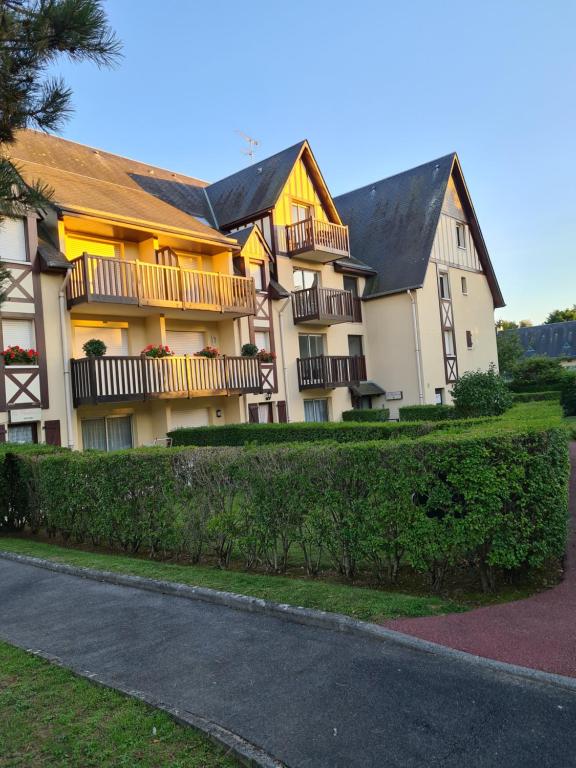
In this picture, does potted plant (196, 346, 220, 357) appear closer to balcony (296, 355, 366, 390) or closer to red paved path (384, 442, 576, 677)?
balcony (296, 355, 366, 390)

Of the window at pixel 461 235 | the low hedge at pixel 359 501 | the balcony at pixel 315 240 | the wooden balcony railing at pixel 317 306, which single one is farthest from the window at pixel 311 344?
the low hedge at pixel 359 501

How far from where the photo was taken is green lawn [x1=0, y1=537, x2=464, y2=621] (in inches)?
199

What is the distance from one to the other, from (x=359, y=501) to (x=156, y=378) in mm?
11815

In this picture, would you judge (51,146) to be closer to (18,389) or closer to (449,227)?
(18,389)

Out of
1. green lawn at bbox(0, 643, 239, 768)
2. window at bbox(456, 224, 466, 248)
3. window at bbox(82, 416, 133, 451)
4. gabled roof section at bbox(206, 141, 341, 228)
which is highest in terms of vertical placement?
gabled roof section at bbox(206, 141, 341, 228)

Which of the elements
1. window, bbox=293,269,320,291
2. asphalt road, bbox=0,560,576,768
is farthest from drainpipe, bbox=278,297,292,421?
asphalt road, bbox=0,560,576,768

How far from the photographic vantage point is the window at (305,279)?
947 inches

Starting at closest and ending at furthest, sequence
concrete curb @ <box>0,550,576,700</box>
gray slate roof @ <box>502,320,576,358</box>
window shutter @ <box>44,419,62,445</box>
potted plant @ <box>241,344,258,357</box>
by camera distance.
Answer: concrete curb @ <box>0,550,576,700</box>
window shutter @ <box>44,419,62,445</box>
potted plant @ <box>241,344,258,357</box>
gray slate roof @ <box>502,320,576,358</box>

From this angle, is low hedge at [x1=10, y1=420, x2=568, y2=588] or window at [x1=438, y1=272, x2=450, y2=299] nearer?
low hedge at [x1=10, y1=420, x2=568, y2=588]

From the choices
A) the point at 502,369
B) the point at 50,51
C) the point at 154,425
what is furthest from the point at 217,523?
the point at 502,369

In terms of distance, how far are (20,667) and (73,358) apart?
1273 cm

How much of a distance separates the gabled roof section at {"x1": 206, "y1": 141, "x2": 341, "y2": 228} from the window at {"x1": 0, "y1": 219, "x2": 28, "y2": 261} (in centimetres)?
987

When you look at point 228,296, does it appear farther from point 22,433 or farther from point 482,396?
point 482,396

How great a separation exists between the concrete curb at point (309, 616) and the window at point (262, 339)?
15.2 meters
